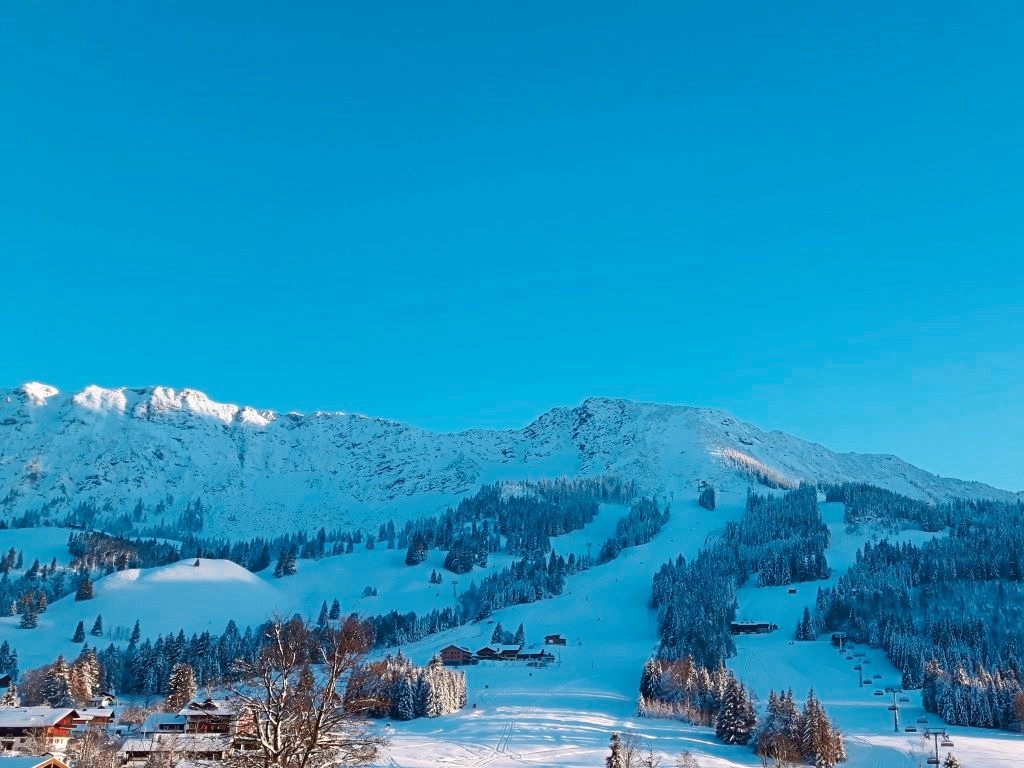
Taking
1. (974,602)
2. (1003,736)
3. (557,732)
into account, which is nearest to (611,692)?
(557,732)

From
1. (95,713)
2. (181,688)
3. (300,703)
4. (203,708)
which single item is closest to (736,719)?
(203,708)

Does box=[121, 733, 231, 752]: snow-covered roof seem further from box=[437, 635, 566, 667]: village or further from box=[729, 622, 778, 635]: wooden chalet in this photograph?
box=[729, 622, 778, 635]: wooden chalet

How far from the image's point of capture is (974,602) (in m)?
142

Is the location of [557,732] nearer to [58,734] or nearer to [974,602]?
[58,734]

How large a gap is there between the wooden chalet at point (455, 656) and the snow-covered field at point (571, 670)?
11.9ft

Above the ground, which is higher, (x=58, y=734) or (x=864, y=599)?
(x=864, y=599)

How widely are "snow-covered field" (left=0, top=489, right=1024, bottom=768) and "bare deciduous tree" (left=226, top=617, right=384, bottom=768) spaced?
77.2ft

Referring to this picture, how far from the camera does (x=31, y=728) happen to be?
6812 cm

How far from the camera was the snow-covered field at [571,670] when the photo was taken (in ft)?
238

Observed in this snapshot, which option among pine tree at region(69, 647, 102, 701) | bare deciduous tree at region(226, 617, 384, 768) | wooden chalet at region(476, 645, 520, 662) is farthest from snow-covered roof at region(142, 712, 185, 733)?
wooden chalet at region(476, 645, 520, 662)

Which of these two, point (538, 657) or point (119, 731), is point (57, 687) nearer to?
point (119, 731)

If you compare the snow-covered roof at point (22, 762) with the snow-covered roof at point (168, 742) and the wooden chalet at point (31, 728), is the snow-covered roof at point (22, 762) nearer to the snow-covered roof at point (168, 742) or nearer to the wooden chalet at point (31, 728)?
the snow-covered roof at point (168, 742)

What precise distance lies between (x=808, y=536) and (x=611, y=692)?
102 metres

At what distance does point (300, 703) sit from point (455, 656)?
132m
